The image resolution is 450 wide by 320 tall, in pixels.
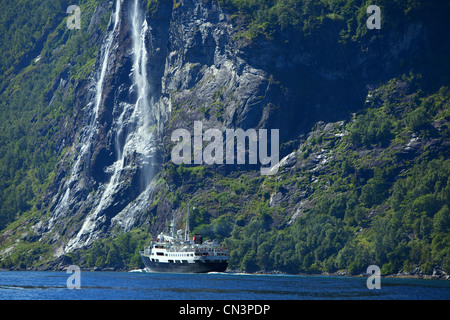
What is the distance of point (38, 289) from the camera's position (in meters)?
185

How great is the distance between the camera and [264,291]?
172m
